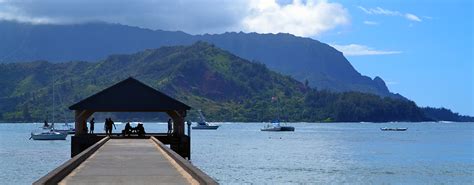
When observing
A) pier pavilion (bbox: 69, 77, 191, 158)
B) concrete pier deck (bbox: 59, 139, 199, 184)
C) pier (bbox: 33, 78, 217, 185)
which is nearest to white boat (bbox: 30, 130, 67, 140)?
pier (bbox: 33, 78, 217, 185)

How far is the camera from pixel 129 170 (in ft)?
73.7

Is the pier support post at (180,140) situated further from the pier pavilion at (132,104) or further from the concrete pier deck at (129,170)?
the concrete pier deck at (129,170)

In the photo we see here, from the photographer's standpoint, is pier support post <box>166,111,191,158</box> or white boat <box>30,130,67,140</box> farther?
white boat <box>30,130,67,140</box>

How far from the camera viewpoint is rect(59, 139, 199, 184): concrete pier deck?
19.3m

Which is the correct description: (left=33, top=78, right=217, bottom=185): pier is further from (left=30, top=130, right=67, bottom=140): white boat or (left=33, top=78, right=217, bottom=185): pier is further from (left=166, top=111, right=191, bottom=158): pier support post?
(left=30, top=130, right=67, bottom=140): white boat

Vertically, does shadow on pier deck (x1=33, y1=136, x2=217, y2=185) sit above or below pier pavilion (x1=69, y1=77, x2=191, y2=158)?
below

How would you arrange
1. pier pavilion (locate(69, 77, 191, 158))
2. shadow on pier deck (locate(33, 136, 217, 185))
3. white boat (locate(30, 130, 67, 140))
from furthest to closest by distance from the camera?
white boat (locate(30, 130, 67, 140)) → pier pavilion (locate(69, 77, 191, 158)) → shadow on pier deck (locate(33, 136, 217, 185))

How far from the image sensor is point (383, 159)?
8294 cm

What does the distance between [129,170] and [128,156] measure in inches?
252

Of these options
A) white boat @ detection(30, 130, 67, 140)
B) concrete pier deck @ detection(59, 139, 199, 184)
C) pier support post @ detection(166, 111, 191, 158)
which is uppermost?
white boat @ detection(30, 130, 67, 140)

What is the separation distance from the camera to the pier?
1945 centimetres

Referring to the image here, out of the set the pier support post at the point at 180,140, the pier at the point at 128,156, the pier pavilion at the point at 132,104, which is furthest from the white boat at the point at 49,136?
the pier pavilion at the point at 132,104

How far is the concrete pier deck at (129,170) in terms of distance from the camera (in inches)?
758

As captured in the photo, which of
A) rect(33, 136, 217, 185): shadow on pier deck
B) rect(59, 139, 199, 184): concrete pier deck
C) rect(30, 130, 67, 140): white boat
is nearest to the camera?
rect(33, 136, 217, 185): shadow on pier deck
